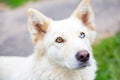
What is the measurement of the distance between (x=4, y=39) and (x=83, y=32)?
3.83 m

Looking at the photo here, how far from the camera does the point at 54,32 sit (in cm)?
488

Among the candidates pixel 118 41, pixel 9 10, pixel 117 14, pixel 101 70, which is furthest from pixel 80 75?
pixel 9 10

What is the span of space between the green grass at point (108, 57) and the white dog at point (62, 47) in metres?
1.76

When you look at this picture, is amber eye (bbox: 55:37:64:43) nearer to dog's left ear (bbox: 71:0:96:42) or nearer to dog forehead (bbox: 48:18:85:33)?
dog forehead (bbox: 48:18:85:33)

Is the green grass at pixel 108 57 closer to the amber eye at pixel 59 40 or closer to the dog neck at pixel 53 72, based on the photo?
the dog neck at pixel 53 72

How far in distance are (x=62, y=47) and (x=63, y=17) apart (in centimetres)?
462

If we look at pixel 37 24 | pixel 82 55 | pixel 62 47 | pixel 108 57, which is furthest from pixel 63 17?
pixel 82 55

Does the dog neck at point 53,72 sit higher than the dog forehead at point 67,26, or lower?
lower

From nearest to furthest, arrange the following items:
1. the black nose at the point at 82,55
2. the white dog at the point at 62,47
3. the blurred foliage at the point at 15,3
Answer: the black nose at the point at 82,55
the white dog at the point at 62,47
the blurred foliage at the point at 15,3

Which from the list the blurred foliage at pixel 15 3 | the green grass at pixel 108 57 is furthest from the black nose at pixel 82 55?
the blurred foliage at pixel 15 3

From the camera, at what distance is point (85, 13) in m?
5.15

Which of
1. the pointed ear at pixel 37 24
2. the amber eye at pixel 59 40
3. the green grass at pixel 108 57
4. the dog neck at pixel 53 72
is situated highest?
the pointed ear at pixel 37 24

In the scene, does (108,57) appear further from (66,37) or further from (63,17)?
(66,37)

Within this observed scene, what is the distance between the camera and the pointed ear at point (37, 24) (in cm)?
496
